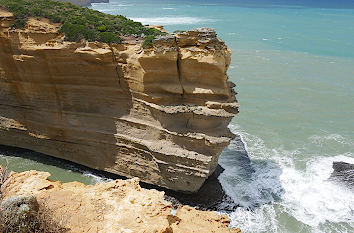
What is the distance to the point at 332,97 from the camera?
24.9 m

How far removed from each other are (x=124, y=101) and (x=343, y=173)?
11.9 m

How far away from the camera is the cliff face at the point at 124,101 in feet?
40.9

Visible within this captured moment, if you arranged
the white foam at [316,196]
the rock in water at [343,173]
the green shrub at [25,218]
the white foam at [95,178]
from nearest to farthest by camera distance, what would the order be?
the green shrub at [25,218]
the white foam at [316,196]
the white foam at [95,178]
the rock in water at [343,173]

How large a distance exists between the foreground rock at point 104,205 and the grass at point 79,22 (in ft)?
22.1

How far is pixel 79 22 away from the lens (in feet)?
47.7

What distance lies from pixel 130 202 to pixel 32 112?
10269mm

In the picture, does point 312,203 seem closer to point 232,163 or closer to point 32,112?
point 232,163

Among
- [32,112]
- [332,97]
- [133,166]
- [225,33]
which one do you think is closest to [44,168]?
[32,112]

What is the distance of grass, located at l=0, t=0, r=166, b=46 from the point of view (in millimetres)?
13648

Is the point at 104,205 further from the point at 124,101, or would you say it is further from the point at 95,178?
the point at 95,178

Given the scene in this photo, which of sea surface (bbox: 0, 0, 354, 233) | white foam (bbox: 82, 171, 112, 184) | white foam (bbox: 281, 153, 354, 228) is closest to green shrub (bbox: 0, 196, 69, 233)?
white foam (bbox: 82, 171, 112, 184)

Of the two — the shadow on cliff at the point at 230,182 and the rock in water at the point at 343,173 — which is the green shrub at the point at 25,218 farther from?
the rock in water at the point at 343,173

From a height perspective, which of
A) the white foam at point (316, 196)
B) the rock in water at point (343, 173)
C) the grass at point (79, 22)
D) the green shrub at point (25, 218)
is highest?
the grass at point (79, 22)

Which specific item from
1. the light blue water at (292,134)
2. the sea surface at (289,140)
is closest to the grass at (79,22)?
the sea surface at (289,140)
